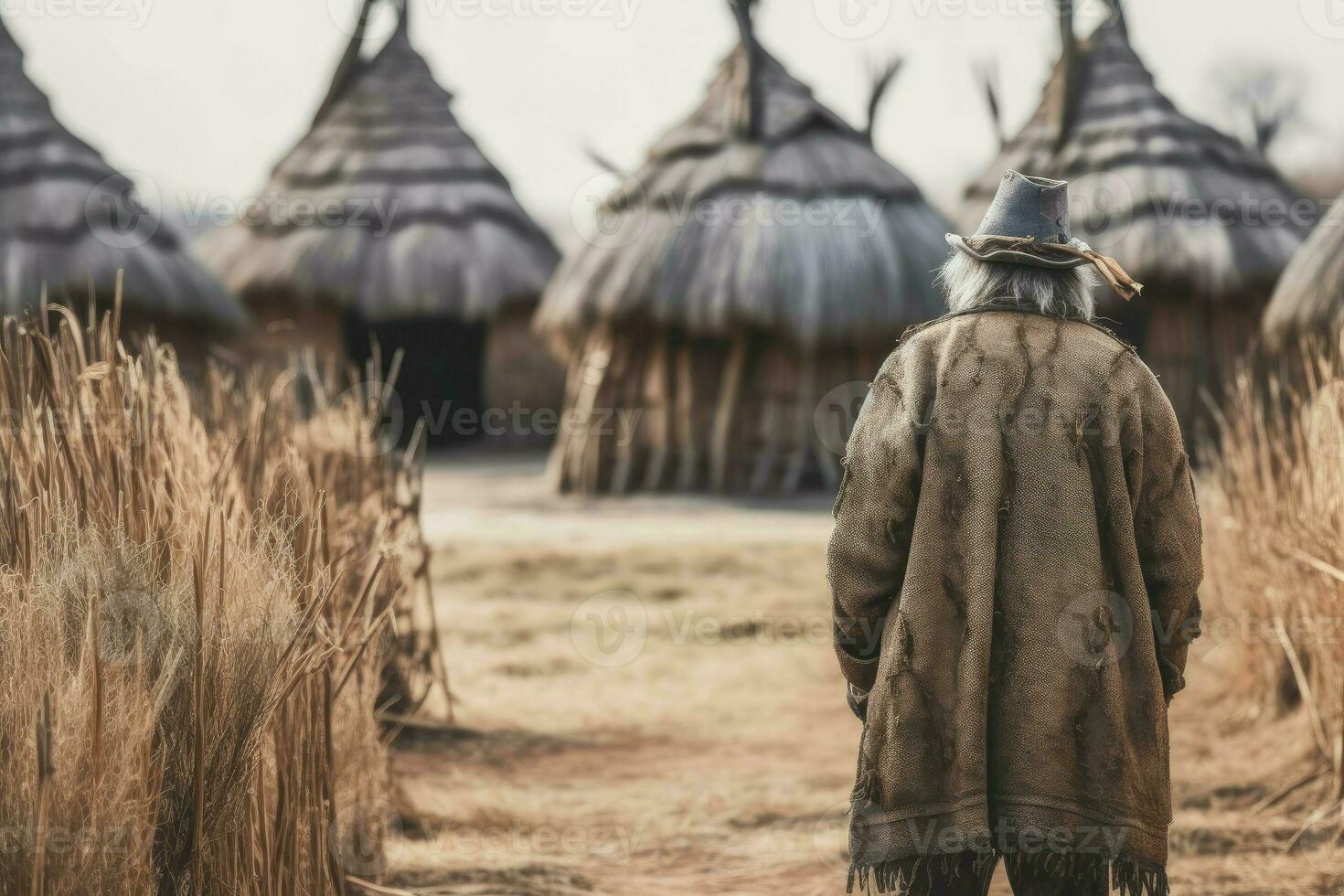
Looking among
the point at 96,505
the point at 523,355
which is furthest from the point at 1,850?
the point at 523,355

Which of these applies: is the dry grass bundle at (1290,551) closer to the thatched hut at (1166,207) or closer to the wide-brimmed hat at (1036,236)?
the wide-brimmed hat at (1036,236)

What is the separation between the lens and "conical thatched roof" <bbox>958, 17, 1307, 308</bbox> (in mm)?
11602

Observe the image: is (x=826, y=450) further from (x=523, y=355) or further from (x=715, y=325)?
(x=523, y=355)

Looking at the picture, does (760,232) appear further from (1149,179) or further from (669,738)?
(669,738)

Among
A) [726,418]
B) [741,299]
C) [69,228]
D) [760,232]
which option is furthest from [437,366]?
[741,299]

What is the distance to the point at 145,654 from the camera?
2252mm

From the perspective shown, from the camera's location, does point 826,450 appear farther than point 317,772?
Yes

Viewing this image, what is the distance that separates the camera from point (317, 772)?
9.36ft

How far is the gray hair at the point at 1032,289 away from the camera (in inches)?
93.9

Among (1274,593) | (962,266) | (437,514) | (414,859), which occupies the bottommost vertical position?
(437,514)

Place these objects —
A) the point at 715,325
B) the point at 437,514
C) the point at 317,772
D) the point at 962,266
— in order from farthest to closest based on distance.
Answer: the point at 715,325 < the point at 437,514 < the point at 317,772 < the point at 962,266

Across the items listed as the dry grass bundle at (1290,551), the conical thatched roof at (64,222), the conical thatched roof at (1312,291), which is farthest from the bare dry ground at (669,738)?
the conical thatched roof at (64,222)

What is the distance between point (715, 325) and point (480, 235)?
464 cm

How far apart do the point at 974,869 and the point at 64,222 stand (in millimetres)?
10010
